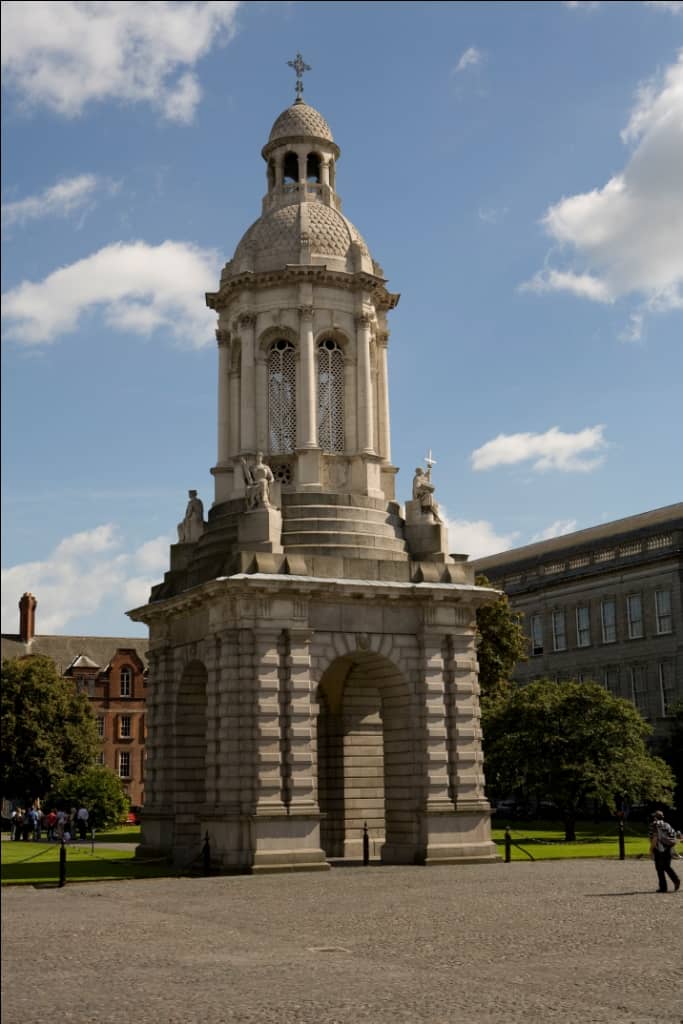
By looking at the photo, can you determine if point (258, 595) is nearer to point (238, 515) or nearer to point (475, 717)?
point (238, 515)

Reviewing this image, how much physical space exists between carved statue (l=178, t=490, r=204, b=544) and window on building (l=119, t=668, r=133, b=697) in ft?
208

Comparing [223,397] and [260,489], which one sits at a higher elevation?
[223,397]

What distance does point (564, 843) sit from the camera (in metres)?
52.8

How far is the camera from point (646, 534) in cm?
8494

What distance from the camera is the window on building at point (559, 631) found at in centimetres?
9162

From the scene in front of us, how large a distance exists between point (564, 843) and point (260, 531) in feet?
77.0

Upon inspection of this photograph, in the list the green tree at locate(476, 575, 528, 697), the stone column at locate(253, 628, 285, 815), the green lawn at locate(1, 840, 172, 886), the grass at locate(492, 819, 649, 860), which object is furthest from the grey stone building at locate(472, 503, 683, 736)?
the stone column at locate(253, 628, 285, 815)

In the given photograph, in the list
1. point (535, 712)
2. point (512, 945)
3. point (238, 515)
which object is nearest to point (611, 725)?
point (535, 712)

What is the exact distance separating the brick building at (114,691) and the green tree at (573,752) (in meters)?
50.4

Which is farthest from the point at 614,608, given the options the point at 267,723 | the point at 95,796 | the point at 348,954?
the point at 348,954

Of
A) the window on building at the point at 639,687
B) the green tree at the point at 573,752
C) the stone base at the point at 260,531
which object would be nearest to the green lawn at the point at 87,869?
the stone base at the point at 260,531

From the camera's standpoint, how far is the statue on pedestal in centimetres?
4225

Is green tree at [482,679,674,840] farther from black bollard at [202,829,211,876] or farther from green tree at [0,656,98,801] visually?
green tree at [0,656,98,801]

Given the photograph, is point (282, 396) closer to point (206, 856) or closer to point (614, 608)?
point (206, 856)
